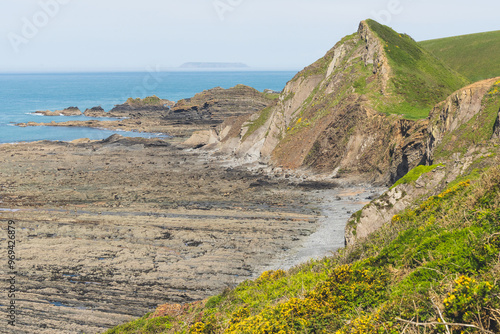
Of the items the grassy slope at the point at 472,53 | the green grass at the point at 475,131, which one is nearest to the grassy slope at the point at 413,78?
the green grass at the point at 475,131

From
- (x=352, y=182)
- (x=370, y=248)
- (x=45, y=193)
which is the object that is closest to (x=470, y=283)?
(x=370, y=248)

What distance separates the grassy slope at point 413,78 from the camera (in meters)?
43.2

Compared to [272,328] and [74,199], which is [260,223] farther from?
[272,328]

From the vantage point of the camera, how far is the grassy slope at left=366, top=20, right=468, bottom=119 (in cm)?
4319

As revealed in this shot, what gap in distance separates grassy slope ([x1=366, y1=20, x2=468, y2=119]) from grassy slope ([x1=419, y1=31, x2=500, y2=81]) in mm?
16093

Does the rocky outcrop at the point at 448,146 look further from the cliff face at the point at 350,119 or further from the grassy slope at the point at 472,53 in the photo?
the grassy slope at the point at 472,53

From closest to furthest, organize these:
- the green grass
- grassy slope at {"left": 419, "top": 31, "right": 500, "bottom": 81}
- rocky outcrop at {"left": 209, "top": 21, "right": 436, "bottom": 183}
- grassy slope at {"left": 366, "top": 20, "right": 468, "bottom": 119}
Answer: the green grass < rocky outcrop at {"left": 209, "top": 21, "right": 436, "bottom": 183} < grassy slope at {"left": 366, "top": 20, "right": 468, "bottom": 119} < grassy slope at {"left": 419, "top": 31, "right": 500, "bottom": 81}

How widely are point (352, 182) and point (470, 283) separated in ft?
112

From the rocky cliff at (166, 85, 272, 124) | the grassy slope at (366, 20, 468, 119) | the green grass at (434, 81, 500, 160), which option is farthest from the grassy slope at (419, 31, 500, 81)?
the green grass at (434, 81, 500, 160)

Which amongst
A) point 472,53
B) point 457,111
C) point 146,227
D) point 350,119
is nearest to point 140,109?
point 350,119

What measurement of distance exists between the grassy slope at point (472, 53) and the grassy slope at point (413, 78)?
16.1m

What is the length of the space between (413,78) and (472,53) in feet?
136

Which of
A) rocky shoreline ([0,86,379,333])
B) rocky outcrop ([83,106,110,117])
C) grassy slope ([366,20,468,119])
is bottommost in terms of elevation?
rocky shoreline ([0,86,379,333])

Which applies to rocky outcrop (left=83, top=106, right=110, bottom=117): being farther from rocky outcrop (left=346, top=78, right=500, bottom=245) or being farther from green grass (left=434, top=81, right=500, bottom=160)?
green grass (left=434, top=81, right=500, bottom=160)
